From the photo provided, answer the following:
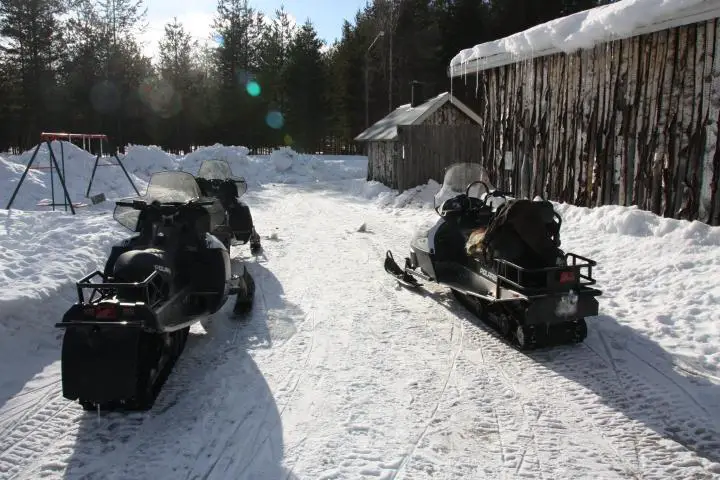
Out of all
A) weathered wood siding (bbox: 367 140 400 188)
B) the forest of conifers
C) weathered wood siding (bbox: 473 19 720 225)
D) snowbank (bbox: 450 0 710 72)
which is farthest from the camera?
the forest of conifers

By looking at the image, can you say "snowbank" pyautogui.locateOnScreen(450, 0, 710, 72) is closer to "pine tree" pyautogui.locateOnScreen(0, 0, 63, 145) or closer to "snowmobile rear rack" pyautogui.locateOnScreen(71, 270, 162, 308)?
"snowmobile rear rack" pyautogui.locateOnScreen(71, 270, 162, 308)

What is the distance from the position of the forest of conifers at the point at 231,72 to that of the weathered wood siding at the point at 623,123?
1800 centimetres

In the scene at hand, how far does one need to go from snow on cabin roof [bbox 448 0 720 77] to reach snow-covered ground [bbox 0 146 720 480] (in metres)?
3.01

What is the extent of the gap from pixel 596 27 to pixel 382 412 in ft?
26.1

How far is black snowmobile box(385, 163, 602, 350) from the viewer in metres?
4.92

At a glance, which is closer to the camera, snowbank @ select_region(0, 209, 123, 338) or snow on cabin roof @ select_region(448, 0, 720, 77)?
snowbank @ select_region(0, 209, 123, 338)

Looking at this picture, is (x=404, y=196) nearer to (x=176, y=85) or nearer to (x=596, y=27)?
(x=596, y=27)

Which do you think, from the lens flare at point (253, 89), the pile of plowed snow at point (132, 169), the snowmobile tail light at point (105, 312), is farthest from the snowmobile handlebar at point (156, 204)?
the lens flare at point (253, 89)

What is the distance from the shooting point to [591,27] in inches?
356

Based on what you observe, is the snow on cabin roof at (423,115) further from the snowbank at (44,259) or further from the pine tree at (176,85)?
the pine tree at (176,85)

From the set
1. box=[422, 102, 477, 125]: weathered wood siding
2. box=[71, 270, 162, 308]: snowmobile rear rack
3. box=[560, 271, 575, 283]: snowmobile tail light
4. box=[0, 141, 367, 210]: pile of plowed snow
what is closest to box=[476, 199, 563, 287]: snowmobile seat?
box=[560, 271, 575, 283]: snowmobile tail light

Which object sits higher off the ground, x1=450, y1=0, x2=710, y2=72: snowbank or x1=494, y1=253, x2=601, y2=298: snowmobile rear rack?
x1=450, y1=0, x2=710, y2=72: snowbank

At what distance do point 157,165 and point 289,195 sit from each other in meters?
8.73

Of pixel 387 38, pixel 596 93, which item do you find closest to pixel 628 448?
pixel 596 93
